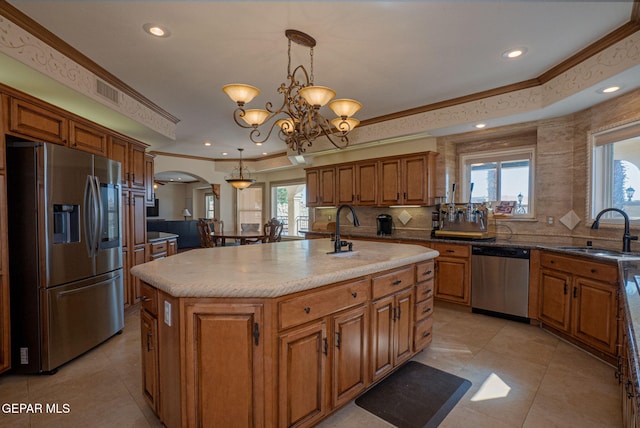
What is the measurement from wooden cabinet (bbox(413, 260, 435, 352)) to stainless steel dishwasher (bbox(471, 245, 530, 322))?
4.66 feet

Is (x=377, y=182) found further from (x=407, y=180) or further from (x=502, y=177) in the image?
(x=502, y=177)

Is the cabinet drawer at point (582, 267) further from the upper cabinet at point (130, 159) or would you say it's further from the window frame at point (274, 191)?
the window frame at point (274, 191)

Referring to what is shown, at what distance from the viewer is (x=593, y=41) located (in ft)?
8.43

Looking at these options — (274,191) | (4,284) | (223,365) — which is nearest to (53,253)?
(4,284)

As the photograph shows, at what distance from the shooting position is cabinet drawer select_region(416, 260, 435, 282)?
2.55 metres

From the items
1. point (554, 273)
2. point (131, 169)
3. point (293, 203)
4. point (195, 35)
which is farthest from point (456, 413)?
point (293, 203)

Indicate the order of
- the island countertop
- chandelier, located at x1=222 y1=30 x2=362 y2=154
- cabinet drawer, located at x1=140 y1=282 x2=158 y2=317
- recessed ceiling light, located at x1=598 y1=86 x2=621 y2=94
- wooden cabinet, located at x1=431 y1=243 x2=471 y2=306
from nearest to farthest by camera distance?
the island countertop < cabinet drawer, located at x1=140 y1=282 x2=158 y2=317 < chandelier, located at x1=222 y1=30 x2=362 y2=154 < recessed ceiling light, located at x1=598 y1=86 x2=621 y2=94 < wooden cabinet, located at x1=431 y1=243 x2=471 y2=306

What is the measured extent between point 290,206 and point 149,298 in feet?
22.4

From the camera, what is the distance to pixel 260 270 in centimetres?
179

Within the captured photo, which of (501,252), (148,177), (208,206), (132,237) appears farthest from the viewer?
(208,206)

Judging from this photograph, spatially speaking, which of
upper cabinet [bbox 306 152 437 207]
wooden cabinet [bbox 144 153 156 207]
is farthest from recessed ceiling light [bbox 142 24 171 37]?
upper cabinet [bbox 306 152 437 207]

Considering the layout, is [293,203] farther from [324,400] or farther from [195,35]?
[324,400]

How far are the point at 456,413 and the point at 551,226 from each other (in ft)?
9.38

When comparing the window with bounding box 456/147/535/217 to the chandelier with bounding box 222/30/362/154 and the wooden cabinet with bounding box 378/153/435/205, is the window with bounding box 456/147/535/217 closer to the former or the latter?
the wooden cabinet with bounding box 378/153/435/205
